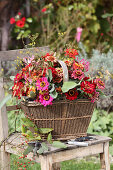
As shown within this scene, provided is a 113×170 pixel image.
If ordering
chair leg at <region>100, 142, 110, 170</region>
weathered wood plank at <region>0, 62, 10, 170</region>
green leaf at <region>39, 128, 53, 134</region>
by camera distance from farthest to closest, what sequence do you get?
weathered wood plank at <region>0, 62, 10, 170</region> → chair leg at <region>100, 142, 110, 170</region> → green leaf at <region>39, 128, 53, 134</region>

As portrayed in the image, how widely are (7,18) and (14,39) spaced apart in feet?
1.34

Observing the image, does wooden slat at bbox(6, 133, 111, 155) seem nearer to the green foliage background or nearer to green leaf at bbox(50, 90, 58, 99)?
green leaf at bbox(50, 90, 58, 99)

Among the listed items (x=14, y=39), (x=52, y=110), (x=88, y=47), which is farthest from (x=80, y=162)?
(x=14, y=39)

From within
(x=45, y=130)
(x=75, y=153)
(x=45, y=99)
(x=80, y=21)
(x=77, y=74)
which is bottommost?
(x=75, y=153)

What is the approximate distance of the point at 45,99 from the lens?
1.62 metres

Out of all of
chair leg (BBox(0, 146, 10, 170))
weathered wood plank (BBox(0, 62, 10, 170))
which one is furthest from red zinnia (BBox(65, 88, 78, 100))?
chair leg (BBox(0, 146, 10, 170))

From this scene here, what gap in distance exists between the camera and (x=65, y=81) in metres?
1.65

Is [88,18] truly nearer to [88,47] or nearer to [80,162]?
[88,47]

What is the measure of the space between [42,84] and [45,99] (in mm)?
80

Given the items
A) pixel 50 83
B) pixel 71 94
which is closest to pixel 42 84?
pixel 50 83

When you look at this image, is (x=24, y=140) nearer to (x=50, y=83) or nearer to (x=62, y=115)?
(x=62, y=115)

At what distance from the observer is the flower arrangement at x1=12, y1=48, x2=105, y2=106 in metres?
1.62

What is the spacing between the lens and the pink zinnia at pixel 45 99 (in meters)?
1.61

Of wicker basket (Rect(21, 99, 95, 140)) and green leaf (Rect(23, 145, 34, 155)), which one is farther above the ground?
wicker basket (Rect(21, 99, 95, 140))
